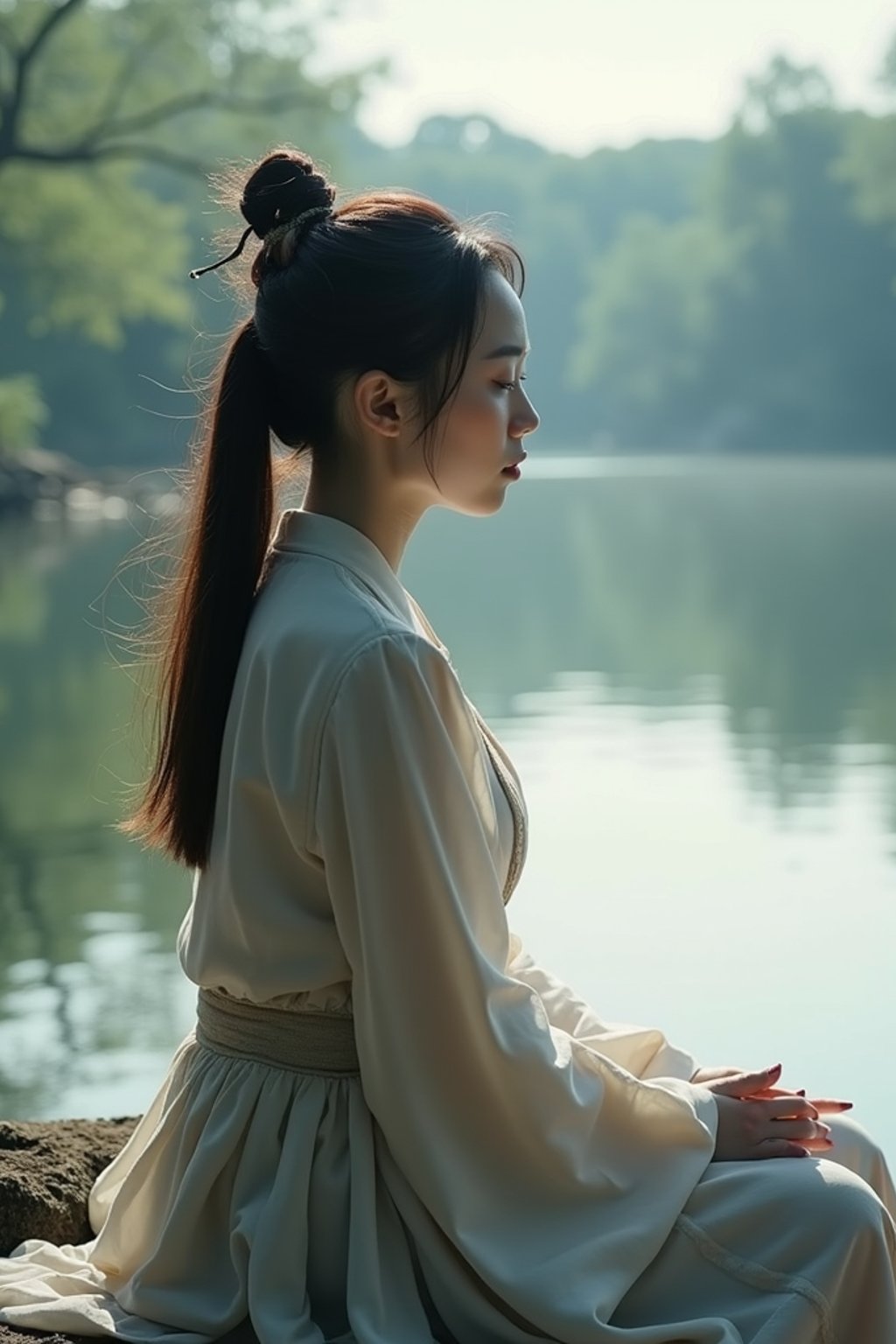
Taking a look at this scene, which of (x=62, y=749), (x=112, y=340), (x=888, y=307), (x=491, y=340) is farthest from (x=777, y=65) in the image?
(x=491, y=340)

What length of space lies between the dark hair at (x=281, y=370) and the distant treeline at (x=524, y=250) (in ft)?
48.8

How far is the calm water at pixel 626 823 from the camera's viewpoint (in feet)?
12.8

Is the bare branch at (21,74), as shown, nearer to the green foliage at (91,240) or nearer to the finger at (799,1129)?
the green foliage at (91,240)

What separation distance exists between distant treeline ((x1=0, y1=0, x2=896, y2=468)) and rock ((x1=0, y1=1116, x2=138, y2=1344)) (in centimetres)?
1450

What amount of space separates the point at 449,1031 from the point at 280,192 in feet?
2.71

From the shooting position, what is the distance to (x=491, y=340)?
1.99m

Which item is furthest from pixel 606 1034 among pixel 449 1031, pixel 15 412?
pixel 15 412

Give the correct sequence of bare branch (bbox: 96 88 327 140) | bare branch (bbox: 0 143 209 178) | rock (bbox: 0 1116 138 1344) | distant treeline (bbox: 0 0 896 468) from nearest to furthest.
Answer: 1. rock (bbox: 0 1116 138 1344)
2. bare branch (bbox: 0 143 209 178)
3. bare branch (bbox: 96 88 327 140)
4. distant treeline (bbox: 0 0 896 468)

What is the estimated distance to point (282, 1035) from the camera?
75.2 inches

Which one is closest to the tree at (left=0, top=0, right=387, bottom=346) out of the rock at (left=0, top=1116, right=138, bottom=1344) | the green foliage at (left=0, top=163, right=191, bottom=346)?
the green foliage at (left=0, top=163, right=191, bottom=346)

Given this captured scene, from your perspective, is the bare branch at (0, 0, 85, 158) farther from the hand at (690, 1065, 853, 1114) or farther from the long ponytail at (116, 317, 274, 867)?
the hand at (690, 1065, 853, 1114)

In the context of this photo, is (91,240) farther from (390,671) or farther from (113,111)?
(390,671)

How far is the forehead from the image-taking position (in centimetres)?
199

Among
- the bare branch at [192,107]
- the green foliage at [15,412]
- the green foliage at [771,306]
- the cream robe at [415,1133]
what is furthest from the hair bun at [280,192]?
the green foliage at [771,306]
